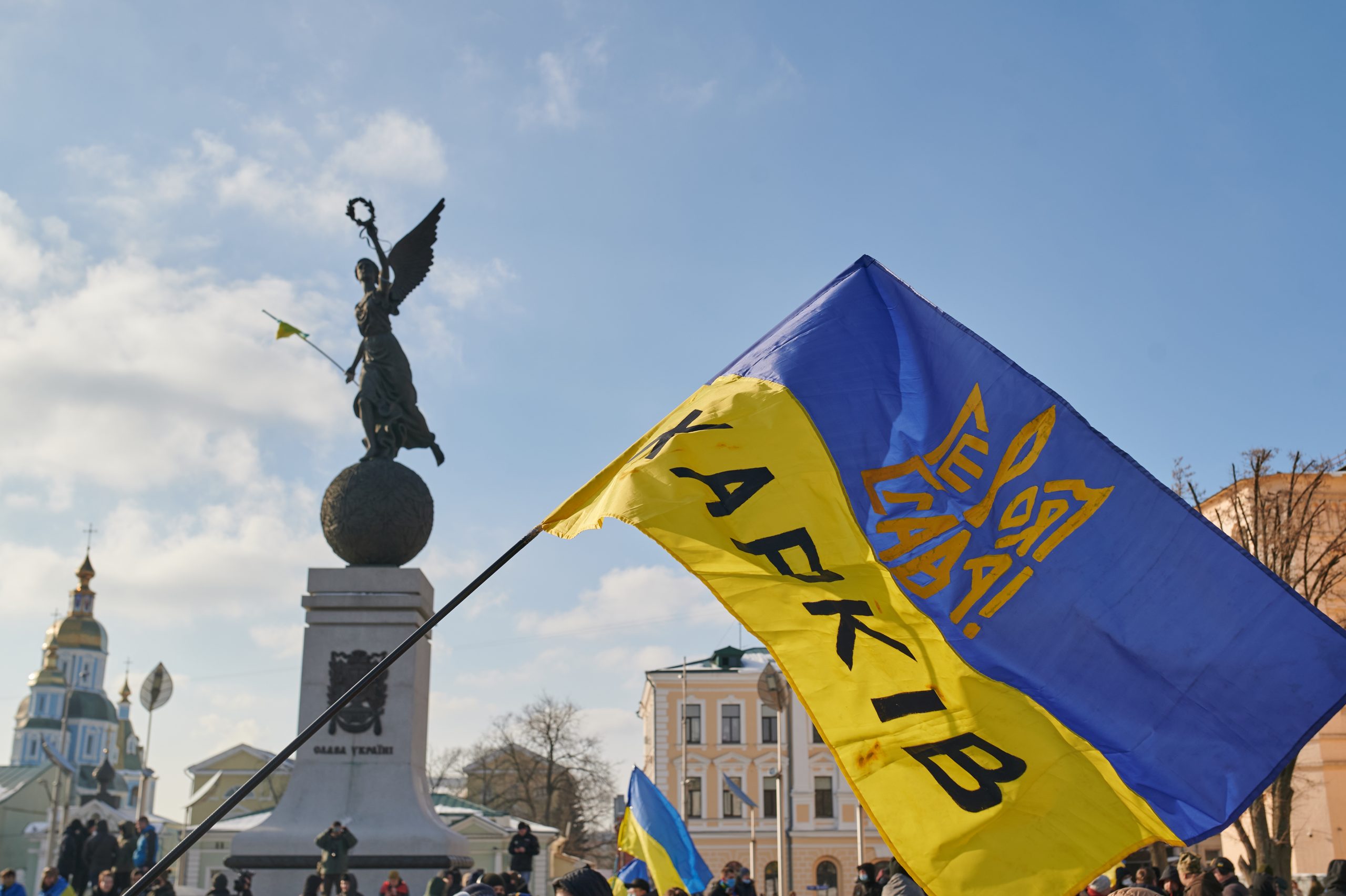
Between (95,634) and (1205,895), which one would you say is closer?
(1205,895)

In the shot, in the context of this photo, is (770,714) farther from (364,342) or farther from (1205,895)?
Answer: (1205,895)

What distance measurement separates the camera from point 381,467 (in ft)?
57.6

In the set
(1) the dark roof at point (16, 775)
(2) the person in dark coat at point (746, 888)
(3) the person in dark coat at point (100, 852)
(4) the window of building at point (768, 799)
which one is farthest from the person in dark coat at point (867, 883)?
(1) the dark roof at point (16, 775)

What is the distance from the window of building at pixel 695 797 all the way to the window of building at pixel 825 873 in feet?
20.0

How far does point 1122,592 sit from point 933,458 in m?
0.95

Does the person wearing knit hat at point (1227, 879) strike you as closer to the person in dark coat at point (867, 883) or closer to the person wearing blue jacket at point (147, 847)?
the person in dark coat at point (867, 883)

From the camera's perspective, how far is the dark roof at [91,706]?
131 m

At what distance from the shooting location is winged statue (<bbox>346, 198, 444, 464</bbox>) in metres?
18.2

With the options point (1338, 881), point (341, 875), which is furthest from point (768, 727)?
point (1338, 881)

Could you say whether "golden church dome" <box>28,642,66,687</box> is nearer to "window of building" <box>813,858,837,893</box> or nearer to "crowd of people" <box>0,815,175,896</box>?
"window of building" <box>813,858,837,893</box>

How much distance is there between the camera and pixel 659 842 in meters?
14.0

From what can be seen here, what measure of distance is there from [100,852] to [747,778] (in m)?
47.6

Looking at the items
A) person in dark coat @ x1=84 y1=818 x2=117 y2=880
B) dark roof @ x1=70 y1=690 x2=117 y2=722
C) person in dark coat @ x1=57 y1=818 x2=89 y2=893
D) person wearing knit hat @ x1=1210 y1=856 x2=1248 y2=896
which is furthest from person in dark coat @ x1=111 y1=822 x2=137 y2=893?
dark roof @ x1=70 y1=690 x2=117 y2=722

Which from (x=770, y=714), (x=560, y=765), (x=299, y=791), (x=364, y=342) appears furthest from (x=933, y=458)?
(x=560, y=765)
